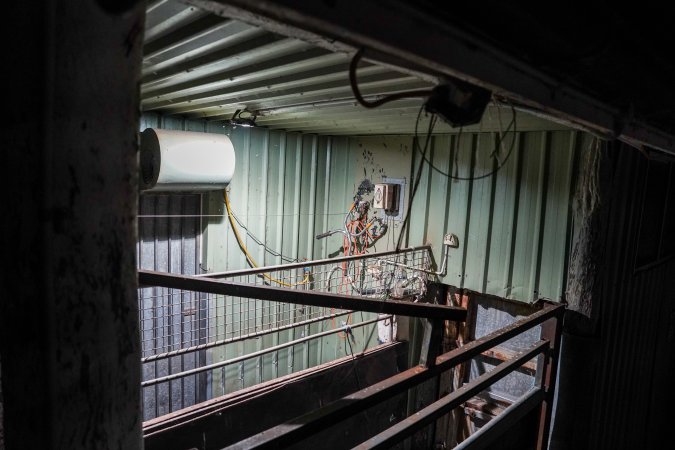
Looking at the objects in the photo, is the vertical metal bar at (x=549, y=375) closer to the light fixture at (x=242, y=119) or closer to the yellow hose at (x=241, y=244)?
the yellow hose at (x=241, y=244)

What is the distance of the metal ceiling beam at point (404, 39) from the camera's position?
977 millimetres

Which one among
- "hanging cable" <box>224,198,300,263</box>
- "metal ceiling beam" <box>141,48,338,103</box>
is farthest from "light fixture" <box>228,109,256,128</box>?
"hanging cable" <box>224,198,300,263</box>

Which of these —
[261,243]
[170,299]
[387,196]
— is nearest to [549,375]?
[387,196]

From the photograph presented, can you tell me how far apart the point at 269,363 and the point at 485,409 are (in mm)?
3066

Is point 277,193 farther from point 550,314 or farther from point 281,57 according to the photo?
point 550,314

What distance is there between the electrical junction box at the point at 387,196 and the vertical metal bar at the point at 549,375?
3140 millimetres

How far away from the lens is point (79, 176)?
0.89 m

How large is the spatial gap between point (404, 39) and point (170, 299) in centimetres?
499

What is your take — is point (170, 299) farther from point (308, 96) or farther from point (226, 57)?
point (226, 57)

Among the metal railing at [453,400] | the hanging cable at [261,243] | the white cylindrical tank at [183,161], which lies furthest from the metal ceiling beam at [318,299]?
the hanging cable at [261,243]

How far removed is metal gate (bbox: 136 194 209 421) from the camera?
5.08 meters

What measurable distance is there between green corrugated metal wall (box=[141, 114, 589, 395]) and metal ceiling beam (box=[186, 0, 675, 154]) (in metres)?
3.09

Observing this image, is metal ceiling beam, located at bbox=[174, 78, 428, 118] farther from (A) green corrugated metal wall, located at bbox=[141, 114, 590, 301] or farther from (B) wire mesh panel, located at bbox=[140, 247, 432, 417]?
(B) wire mesh panel, located at bbox=[140, 247, 432, 417]

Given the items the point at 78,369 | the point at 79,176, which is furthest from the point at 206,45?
the point at 78,369
